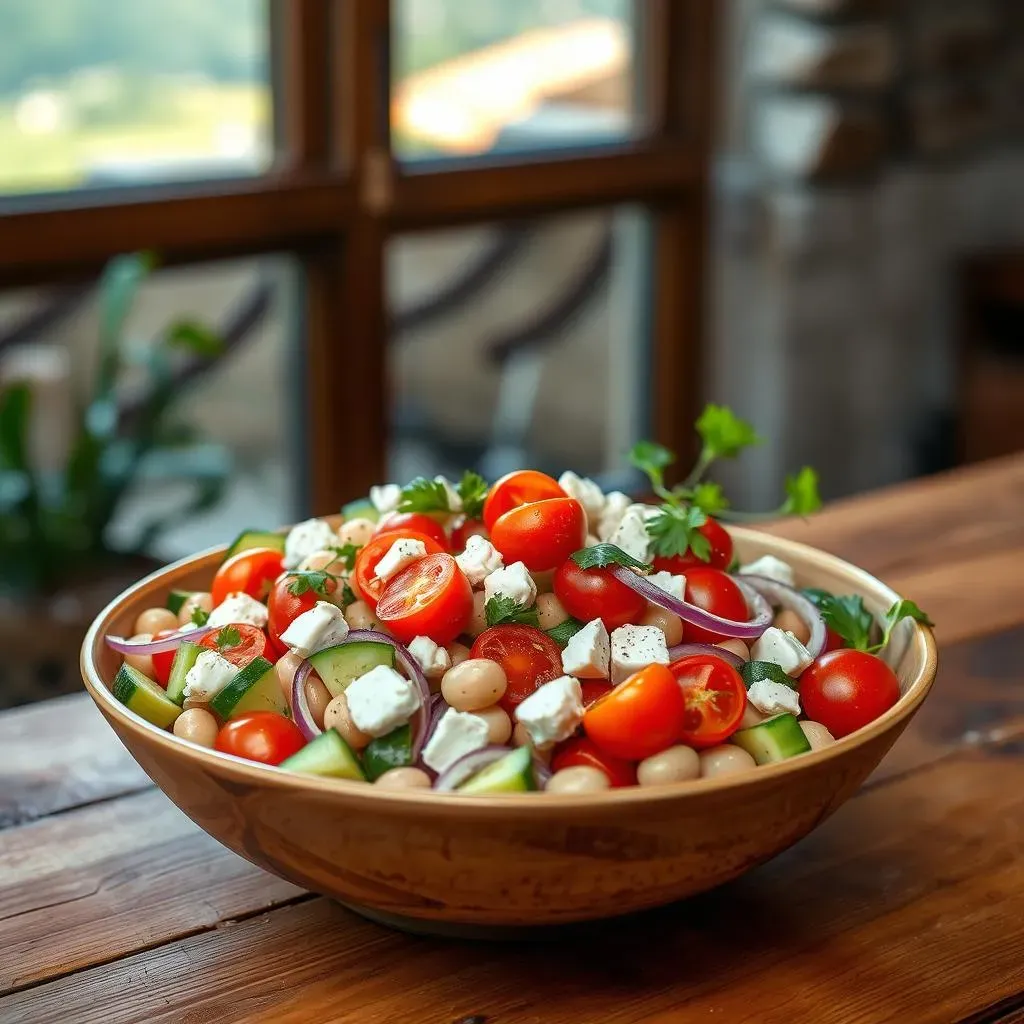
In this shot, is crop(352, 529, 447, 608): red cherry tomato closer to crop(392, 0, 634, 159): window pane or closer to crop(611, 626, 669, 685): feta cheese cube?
crop(611, 626, 669, 685): feta cheese cube

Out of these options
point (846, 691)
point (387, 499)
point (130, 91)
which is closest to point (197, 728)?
point (387, 499)

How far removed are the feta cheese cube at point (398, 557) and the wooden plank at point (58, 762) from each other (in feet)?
1.01

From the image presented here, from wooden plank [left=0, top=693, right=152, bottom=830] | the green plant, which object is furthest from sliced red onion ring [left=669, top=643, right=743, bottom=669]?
the green plant

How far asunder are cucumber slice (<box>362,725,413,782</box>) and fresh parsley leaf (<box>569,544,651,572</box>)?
141mm

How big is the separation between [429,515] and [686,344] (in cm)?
219

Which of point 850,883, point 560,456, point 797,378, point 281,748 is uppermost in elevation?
point 281,748

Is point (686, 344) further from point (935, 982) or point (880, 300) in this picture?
point (935, 982)

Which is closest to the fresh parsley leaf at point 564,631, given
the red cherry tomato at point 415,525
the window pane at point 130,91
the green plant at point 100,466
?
the red cherry tomato at point 415,525

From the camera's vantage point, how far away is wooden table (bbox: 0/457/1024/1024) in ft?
2.64

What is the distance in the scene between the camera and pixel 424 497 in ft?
3.12

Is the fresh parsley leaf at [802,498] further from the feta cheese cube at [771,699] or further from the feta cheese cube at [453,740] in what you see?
the feta cheese cube at [453,740]

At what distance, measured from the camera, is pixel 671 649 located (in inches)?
34.0

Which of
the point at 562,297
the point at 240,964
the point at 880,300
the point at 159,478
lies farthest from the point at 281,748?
the point at 880,300

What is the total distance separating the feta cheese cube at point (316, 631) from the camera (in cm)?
82
